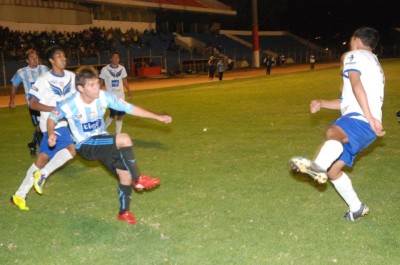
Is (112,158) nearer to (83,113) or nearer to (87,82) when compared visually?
(83,113)

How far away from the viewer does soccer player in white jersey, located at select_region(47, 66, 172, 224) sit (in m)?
5.04

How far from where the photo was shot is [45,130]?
21.5 ft

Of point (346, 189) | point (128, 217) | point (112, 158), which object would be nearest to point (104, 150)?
point (112, 158)

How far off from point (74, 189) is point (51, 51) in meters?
1.85

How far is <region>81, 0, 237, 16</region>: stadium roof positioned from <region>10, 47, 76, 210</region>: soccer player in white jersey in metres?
37.7

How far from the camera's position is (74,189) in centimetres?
682

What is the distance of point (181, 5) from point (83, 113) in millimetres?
52058

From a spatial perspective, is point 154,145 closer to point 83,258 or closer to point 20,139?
point 20,139

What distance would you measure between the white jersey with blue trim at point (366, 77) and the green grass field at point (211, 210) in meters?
1.17

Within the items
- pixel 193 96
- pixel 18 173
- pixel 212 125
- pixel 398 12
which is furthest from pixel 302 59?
pixel 18 173

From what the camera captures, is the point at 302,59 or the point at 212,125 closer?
the point at 212,125

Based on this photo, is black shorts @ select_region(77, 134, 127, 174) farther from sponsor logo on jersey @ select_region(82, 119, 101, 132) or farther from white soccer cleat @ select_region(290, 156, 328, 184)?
white soccer cleat @ select_region(290, 156, 328, 184)

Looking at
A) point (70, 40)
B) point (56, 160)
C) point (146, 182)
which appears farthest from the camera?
point (70, 40)

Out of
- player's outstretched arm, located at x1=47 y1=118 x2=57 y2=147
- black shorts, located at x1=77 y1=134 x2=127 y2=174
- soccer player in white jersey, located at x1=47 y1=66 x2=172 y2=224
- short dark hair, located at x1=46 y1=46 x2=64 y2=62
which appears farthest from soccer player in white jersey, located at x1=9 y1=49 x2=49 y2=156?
black shorts, located at x1=77 y1=134 x2=127 y2=174
